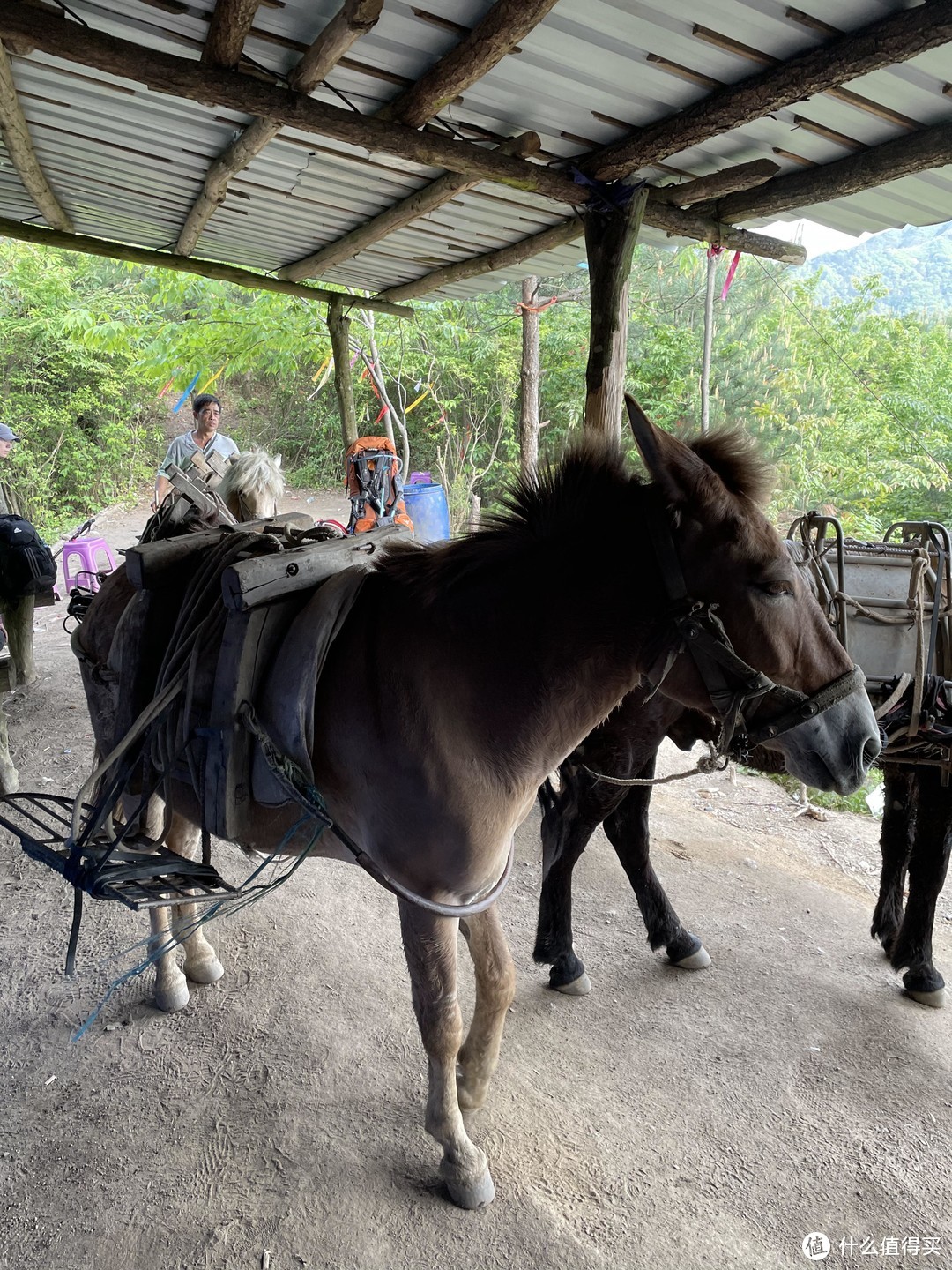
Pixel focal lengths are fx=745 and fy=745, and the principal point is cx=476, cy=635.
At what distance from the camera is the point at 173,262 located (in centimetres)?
619

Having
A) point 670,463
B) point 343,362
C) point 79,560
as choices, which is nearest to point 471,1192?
point 670,463

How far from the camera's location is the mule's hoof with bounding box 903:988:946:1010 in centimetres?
310

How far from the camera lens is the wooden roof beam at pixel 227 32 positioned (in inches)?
100

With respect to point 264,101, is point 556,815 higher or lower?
lower

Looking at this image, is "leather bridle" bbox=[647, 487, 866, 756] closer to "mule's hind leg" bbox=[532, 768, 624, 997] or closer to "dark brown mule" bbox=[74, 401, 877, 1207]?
"dark brown mule" bbox=[74, 401, 877, 1207]

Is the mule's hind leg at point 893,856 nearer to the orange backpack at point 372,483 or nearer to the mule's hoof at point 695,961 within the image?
the mule's hoof at point 695,961

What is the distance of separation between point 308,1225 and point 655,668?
5.99ft

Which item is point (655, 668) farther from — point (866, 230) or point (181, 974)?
point (866, 230)

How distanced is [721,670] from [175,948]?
8.36ft

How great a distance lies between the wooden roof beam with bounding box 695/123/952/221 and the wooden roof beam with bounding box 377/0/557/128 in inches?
63.9

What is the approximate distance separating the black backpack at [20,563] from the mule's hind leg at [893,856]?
4.91 meters

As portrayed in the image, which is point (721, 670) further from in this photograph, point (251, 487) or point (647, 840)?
point (251, 487)

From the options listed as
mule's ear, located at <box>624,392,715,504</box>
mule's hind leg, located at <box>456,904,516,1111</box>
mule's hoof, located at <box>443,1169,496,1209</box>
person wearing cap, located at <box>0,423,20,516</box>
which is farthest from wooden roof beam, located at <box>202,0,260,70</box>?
mule's hoof, located at <box>443,1169,496,1209</box>

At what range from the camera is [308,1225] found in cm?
207
